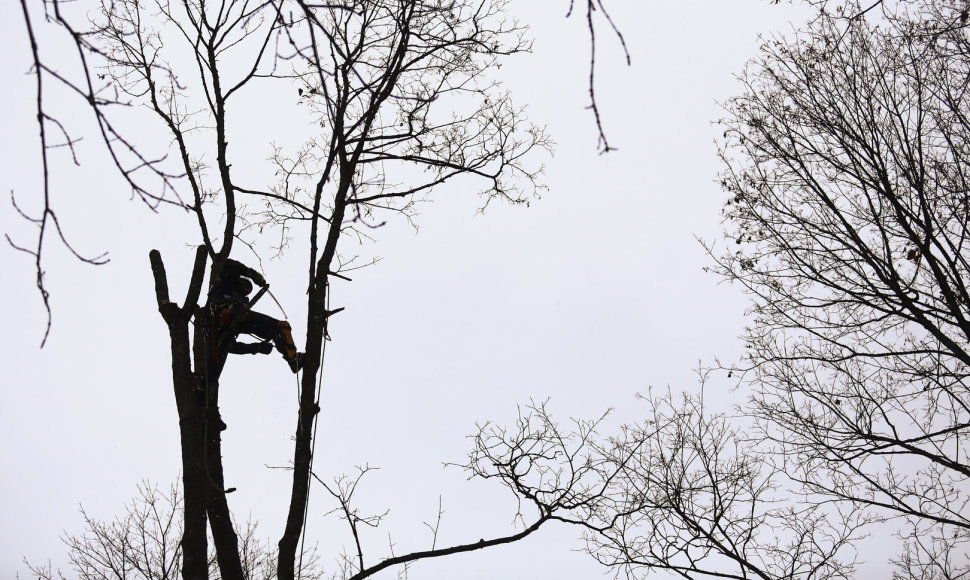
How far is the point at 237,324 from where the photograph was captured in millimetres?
5973

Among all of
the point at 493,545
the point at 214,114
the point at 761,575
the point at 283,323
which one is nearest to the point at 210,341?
the point at 283,323

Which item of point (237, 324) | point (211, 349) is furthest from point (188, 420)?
point (237, 324)

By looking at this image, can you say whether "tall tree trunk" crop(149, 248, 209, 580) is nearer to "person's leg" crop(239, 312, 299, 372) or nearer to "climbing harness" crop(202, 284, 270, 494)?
"climbing harness" crop(202, 284, 270, 494)

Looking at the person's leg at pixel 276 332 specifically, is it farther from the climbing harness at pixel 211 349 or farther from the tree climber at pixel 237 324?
the climbing harness at pixel 211 349

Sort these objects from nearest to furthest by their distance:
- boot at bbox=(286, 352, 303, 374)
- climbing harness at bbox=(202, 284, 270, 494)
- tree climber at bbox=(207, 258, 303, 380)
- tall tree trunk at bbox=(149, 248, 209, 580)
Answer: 1. tall tree trunk at bbox=(149, 248, 209, 580)
2. climbing harness at bbox=(202, 284, 270, 494)
3. tree climber at bbox=(207, 258, 303, 380)
4. boot at bbox=(286, 352, 303, 374)

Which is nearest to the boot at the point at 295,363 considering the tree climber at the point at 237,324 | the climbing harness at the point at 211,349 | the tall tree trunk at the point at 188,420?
the tree climber at the point at 237,324

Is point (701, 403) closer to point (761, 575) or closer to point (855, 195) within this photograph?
point (761, 575)

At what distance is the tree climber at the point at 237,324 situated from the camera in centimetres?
592

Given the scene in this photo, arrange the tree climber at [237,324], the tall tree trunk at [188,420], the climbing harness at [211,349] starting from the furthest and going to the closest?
1. the tree climber at [237,324]
2. the climbing harness at [211,349]
3. the tall tree trunk at [188,420]

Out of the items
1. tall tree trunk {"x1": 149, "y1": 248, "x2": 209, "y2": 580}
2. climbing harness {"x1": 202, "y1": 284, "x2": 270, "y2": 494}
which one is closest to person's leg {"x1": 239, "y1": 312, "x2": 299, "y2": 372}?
climbing harness {"x1": 202, "y1": 284, "x2": 270, "y2": 494}

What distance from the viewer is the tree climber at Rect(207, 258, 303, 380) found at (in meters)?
5.92

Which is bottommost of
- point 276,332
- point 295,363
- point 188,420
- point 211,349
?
point 188,420

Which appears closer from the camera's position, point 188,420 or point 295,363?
point 188,420

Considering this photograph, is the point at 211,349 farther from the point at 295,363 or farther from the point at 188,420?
the point at 188,420
